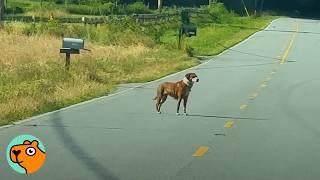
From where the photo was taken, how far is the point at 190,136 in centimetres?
1292

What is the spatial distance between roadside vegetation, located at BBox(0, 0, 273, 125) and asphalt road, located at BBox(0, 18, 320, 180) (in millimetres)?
846

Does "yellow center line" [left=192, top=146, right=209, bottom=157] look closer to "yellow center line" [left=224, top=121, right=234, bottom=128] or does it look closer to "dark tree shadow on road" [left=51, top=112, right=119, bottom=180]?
"dark tree shadow on road" [left=51, top=112, right=119, bottom=180]

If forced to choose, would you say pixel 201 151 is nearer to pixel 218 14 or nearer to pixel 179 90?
pixel 179 90

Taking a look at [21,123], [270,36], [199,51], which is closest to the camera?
[21,123]

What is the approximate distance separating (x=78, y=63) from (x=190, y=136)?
42.2ft

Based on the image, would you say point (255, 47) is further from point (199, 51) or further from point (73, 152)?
point (73, 152)

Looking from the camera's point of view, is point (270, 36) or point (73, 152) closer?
point (73, 152)

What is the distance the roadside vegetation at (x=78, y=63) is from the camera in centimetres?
1727

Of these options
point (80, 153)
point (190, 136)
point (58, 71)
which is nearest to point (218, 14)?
point (58, 71)

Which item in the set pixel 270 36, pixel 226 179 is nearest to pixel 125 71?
pixel 226 179

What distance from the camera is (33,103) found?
16.1 metres

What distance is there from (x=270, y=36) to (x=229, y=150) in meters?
46.1

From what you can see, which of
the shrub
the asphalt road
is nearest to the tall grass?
the asphalt road

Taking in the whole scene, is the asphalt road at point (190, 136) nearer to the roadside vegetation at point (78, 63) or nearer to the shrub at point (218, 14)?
the roadside vegetation at point (78, 63)
